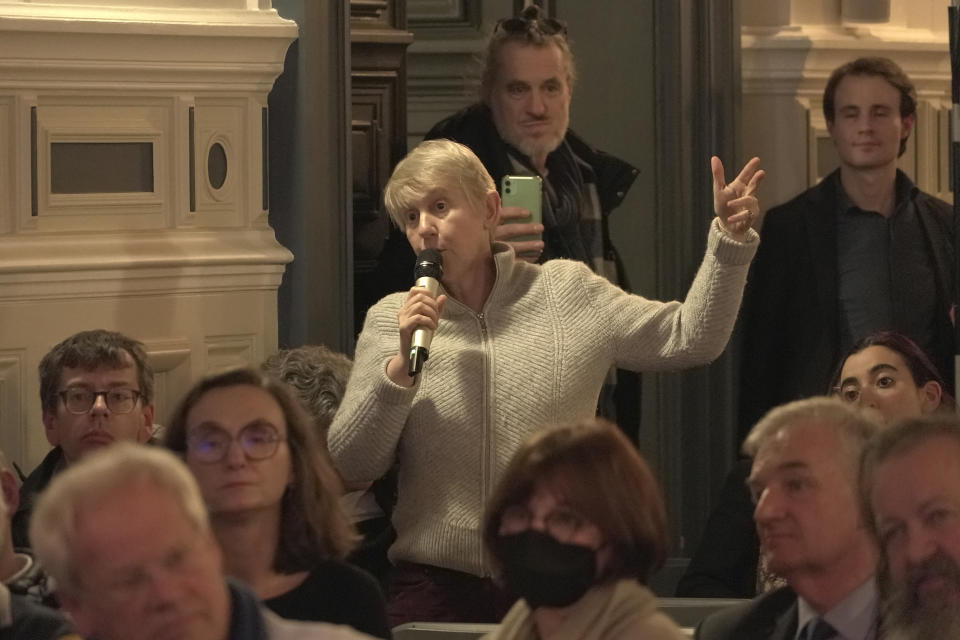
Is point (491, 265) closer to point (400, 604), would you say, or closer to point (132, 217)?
point (400, 604)

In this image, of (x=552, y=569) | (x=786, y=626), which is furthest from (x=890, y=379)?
(x=552, y=569)

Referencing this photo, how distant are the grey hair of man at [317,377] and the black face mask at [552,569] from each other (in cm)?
164

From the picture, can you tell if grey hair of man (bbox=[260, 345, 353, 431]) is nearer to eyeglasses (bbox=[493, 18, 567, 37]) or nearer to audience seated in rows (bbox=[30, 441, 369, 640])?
eyeglasses (bbox=[493, 18, 567, 37])

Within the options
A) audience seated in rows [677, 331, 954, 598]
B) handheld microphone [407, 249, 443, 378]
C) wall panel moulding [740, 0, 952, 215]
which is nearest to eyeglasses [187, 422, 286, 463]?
handheld microphone [407, 249, 443, 378]

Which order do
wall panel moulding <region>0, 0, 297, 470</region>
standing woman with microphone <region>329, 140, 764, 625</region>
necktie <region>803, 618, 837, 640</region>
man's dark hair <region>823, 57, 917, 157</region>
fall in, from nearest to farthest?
necktie <region>803, 618, 837, 640</region> < standing woman with microphone <region>329, 140, 764, 625</region> < wall panel moulding <region>0, 0, 297, 470</region> < man's dark hair <region>823, 57, 917, 157</region>

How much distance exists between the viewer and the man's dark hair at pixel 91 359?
167 inches

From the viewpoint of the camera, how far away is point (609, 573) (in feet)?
8.66

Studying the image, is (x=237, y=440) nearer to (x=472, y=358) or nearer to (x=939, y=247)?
(x=472, y=358)

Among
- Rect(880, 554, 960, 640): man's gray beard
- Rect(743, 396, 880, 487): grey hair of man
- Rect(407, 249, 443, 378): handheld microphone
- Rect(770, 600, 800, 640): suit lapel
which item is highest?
Rect(407, 249, 443, 378): handheld microphone

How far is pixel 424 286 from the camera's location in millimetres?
3957

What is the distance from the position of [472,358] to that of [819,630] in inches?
53.4

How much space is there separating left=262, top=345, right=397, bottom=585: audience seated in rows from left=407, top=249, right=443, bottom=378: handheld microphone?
40 cm

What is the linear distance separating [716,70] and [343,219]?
142 centimetres

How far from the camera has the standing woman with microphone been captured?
402 cm
